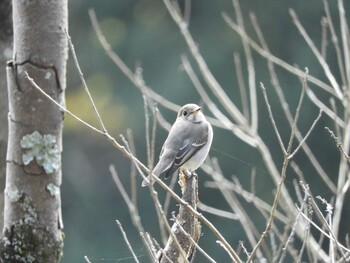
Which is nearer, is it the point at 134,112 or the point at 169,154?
the point at 169,154

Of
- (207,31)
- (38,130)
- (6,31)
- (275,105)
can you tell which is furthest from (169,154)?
(207,31)

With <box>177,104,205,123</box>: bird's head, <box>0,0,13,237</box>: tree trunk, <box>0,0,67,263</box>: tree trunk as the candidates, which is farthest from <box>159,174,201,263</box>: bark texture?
<box>177,104,205,123</box>: bird's head

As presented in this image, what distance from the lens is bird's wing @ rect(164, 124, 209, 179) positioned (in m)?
6.03

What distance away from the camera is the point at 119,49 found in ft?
57.7

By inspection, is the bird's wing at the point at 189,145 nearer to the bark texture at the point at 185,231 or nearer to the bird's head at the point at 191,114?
the bird's head at the point at 191,114

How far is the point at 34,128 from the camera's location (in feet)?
12.6

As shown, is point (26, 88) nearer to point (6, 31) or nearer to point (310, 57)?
point (6, 31)

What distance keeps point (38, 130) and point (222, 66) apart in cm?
1284

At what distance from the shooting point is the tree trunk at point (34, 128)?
12.6 feet

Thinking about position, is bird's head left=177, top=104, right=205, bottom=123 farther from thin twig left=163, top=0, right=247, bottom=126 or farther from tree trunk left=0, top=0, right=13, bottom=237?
tree trunk left=0, top=0, right=13, bottom=237

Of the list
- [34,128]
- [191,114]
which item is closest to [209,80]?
[191,114]

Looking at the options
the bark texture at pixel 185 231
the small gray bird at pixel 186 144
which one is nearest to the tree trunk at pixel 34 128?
the bark texture at pixel 185 231

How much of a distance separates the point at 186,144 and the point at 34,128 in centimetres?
248

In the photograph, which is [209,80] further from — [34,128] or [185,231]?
[185,231]
